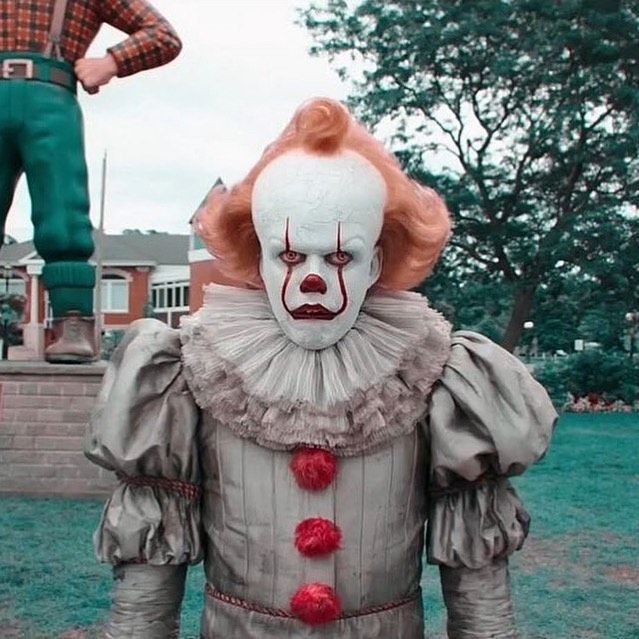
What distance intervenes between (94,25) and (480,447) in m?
3.96

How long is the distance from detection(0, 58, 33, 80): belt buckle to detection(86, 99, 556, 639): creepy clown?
344 centimetres

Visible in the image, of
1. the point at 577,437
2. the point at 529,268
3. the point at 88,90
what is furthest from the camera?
the point at 529,268

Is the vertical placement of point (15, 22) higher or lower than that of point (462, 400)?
higher

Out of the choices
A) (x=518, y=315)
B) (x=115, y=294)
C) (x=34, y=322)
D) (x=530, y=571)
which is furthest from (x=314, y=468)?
(x=115, y=294)

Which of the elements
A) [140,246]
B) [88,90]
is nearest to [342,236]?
[88,90]

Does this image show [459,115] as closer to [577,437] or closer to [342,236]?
[577,437]

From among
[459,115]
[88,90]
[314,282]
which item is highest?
[459,115]

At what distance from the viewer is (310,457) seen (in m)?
1.59

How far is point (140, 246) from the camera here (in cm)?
2873

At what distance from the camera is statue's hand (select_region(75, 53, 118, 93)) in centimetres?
459

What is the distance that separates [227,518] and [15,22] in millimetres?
3762

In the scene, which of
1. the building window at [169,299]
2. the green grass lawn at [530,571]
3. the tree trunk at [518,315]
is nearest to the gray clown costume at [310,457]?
the green grass lawn at [530,571]

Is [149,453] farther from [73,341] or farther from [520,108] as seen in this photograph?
[520,108]

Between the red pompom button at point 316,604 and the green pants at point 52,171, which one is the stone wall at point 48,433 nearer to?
the green pants at point 52,171
